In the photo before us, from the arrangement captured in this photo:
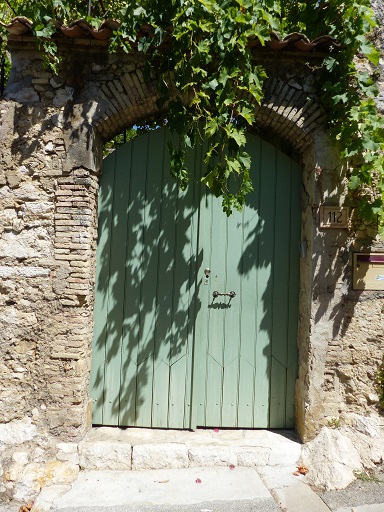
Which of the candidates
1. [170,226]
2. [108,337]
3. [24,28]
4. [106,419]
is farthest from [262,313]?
[24,28]

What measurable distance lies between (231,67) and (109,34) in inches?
36.1

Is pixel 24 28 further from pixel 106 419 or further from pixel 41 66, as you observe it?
pixel 106 419

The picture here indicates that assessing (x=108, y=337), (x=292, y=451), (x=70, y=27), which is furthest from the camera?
(x=108, y=337)

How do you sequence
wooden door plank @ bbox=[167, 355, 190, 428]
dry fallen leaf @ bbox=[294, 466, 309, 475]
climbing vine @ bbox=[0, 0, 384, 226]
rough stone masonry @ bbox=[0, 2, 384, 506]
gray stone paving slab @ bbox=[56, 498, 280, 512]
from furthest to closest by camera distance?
wooden door plank @ bbox=[167, 355, 190, 428]
rough stone masonry @ bbox=[0, 2, 384, 506]
dry fallen leaf @ bbox=[294, 466, 309, 475]
climbing vine @ bbox=[0, 0, 384, 226]
gray stone paving slab @ bbox=[56, 498, 280, 512]

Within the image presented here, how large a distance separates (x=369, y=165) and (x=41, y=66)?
254 centimetres

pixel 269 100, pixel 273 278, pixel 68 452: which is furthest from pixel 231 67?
pixel 68 452

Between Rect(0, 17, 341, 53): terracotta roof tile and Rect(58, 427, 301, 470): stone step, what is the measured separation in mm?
2950

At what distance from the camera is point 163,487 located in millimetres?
2707

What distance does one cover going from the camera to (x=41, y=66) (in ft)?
9.98

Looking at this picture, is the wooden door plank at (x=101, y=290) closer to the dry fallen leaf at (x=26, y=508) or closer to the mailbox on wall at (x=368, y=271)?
the dry fallen leaf at (x=26, y=508)

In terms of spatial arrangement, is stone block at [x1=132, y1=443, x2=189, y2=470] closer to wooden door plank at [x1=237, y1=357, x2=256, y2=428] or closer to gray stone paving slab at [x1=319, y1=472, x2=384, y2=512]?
wooden door plank at [x1=237, y1=357, x2=256, y2=428]

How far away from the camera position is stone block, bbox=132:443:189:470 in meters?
2.92

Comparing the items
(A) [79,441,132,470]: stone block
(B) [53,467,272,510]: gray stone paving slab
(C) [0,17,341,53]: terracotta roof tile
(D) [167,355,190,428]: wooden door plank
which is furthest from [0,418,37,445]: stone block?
(C) [0,17,341,53]: terracotta roof tile

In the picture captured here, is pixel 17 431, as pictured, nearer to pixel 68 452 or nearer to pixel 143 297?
pixel 68 452
